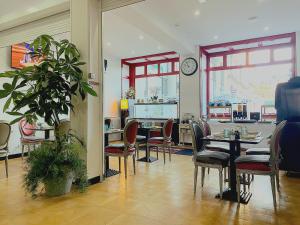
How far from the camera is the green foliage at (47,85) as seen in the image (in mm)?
3316

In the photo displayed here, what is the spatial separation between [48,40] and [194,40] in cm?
526

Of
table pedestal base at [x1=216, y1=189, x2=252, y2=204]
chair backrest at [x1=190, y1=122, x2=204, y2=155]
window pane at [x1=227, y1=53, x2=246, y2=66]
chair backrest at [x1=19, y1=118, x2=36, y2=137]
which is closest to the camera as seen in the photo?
table pedestal base at [x1=216, y1=189, x2=252, y2=204]

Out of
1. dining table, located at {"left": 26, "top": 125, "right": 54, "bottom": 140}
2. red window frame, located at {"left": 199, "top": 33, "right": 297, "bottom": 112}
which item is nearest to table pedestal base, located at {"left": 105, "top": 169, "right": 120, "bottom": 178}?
dining table, located at {"left": 26, "top": 125, "right": 54, "bottom": 140}

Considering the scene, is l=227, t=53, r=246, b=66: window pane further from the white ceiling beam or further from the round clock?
the white ceiling beam

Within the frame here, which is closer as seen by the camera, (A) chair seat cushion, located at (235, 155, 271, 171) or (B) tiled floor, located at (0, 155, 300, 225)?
(B) tiled floor, located at (0, 155, 300, 225)

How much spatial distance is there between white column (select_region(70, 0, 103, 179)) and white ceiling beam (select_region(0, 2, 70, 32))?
2.08 ft

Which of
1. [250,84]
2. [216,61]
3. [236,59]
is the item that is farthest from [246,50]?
[250,84]

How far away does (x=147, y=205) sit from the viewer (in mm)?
3086

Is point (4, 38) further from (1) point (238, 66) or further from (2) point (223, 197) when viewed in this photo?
(1) point (238, 66)

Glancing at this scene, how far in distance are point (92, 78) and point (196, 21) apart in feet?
11.7

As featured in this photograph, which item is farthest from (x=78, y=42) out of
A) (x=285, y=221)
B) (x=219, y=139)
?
(x=285, y=221)

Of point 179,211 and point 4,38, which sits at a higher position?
point 4,38

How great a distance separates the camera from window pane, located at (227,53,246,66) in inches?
323

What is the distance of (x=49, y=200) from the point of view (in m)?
3.25
